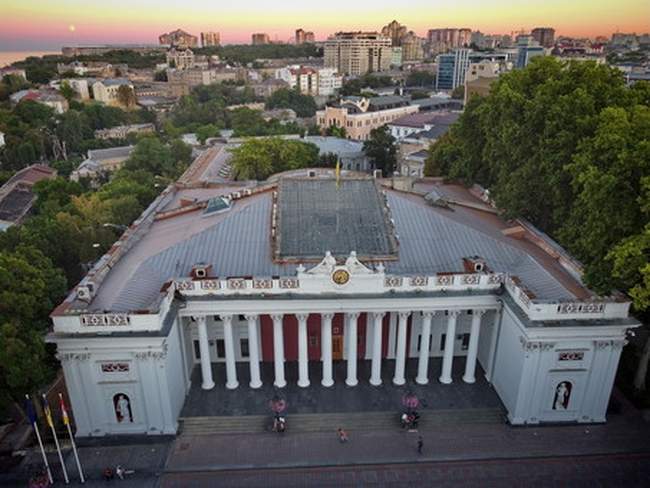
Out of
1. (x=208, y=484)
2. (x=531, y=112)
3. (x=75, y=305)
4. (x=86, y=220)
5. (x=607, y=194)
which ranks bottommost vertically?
(x=208, y=484)

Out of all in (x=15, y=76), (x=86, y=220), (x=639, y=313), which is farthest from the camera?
(x=15, y=76)

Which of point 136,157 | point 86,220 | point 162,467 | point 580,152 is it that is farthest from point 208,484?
point 136,157

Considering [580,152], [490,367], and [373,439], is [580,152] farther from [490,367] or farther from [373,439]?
[373,439]

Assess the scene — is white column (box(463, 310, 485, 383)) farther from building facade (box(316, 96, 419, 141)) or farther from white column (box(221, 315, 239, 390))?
building facade (box(316, 96, 419, 141))

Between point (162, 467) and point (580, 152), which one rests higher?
point (580, 152)

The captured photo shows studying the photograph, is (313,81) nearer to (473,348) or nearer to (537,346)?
(473,348)

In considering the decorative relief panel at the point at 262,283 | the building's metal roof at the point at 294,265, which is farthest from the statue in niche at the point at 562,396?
the decorative relief panel at the point at 262,283

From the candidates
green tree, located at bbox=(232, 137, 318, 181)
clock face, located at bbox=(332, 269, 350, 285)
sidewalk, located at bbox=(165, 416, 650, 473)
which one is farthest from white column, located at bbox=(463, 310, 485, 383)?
green tree, located at bbox=(232, 137, 318, 181)

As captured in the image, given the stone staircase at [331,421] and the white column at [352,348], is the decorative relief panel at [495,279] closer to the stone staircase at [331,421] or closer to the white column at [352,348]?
the stone staircase at [331,421]
